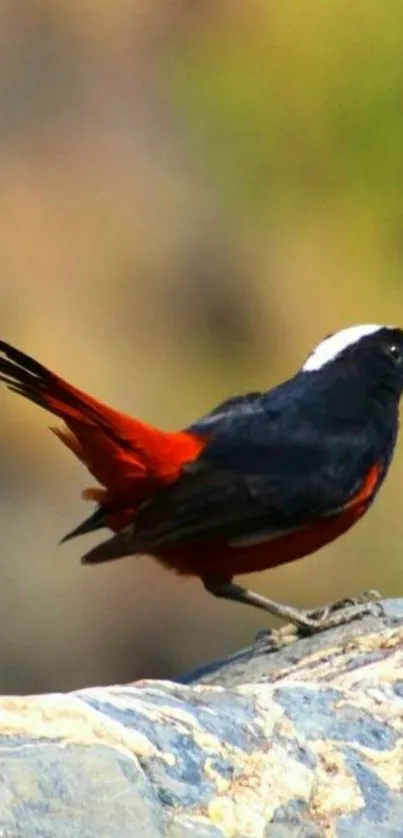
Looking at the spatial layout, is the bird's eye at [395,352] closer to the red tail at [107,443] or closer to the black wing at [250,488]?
the black wing at [250,488]

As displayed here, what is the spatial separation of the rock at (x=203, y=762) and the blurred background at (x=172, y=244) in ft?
14.0

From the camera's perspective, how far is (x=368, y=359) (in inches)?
187

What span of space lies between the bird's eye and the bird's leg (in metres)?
0.71

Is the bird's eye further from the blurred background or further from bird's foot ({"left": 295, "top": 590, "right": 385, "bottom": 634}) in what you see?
the blurred background

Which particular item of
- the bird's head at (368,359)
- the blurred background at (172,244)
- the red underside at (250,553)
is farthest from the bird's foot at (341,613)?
the blurred background at (172,244)

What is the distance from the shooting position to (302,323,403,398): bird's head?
4715 millimetres

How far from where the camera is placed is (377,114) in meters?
11.6

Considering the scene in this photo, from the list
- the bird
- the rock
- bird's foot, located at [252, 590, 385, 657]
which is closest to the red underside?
the bird

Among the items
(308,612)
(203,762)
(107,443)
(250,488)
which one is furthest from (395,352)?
(203,762)

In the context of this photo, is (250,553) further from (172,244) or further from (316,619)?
(172,244)

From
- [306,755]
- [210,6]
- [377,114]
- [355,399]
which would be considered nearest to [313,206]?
[377,114]

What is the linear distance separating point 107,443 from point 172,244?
6.23 meters

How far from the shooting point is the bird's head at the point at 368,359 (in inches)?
186

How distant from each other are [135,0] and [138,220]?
2288mm
